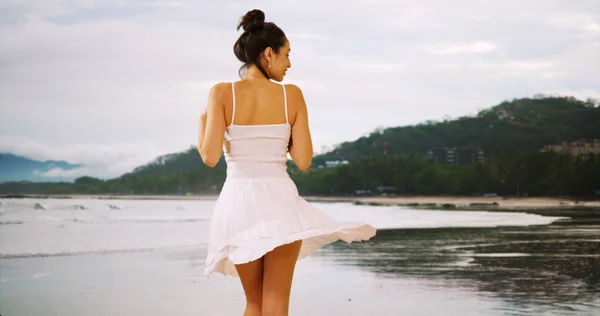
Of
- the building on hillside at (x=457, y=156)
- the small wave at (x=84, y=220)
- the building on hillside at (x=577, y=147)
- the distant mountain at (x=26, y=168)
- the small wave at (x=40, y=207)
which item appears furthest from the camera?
the building on hillside at (x=457, y=156)

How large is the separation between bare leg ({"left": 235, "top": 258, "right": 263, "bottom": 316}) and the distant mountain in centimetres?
2613

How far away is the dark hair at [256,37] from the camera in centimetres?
258

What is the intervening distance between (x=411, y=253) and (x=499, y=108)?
63.0 ft

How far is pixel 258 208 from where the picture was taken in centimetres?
263

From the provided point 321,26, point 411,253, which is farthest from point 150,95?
point 411,253

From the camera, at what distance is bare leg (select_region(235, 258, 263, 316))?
267 cm

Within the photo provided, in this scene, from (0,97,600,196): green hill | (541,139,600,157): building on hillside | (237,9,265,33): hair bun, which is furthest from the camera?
(0,97,600,196): green hill

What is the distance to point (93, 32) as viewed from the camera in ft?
83.2

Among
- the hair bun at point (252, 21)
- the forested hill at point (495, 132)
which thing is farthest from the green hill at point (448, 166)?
the hair bun at point (252, 21)

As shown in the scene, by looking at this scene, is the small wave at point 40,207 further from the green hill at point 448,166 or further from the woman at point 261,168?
the woman at point 261,168

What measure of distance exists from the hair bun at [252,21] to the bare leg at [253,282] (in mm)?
642

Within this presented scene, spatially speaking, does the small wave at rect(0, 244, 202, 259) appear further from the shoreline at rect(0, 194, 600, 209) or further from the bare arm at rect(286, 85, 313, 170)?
the shoreline at rect(0, 194, 600, 209)

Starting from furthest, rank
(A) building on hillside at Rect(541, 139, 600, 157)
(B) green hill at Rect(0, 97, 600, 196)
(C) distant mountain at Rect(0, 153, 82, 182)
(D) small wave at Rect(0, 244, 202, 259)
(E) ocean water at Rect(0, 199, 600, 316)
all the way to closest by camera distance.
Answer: (C) distant mountain at Rect(0, 153, 82, 182)
(B) green hill at Rect(0, 97, 600, 196)
(A) building on hillside at Rect(541, 139, 600, 157)
(D) small wave at Rect(0, 244, 202, 259)
(E) ocean water at Rect(0, 199, 600, 316)

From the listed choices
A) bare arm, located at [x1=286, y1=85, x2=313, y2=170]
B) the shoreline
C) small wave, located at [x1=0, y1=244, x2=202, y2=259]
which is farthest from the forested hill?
bare arm, located at [x1=286, y1=85, x2=313, y2=170]
